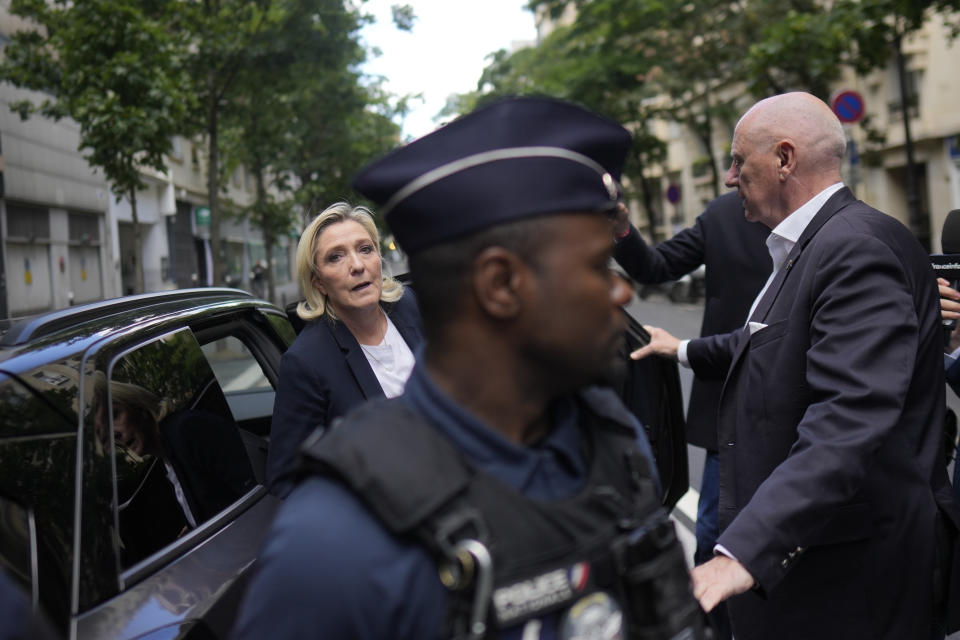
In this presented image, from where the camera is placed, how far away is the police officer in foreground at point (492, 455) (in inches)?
42.1

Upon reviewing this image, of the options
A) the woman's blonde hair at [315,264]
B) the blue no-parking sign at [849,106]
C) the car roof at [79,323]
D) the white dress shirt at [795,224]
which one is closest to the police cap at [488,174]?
the car roof at [79,323]

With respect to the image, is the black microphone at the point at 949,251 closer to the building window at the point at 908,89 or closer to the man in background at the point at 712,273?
the man in background at the point at 712,273

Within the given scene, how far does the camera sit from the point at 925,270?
2350mm

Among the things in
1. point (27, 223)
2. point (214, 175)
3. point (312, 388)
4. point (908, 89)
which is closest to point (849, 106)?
point (214, 175)

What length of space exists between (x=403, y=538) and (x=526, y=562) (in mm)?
151

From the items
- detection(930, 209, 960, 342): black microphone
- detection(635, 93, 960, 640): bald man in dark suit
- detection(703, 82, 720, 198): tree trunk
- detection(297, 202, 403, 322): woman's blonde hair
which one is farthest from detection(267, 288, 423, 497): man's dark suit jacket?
detection(703, 82, 720, 198): tree trunk

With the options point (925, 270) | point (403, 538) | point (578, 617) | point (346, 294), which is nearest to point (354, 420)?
point (403, 538)

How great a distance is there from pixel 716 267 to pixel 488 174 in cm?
308

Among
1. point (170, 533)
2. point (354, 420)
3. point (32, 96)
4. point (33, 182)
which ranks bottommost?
point (170, 533)

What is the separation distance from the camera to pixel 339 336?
3061mm

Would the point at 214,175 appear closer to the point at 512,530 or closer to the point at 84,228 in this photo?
the point at 84,228

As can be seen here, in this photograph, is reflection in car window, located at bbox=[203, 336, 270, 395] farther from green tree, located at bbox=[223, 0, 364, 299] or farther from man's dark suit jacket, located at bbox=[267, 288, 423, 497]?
man's dark suit jacket, located at bbox=[267, 288, 423, 497]

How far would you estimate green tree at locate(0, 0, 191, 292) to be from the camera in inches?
496

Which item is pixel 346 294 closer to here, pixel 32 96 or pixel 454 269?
pixel 454 269
